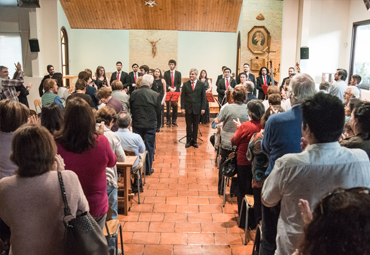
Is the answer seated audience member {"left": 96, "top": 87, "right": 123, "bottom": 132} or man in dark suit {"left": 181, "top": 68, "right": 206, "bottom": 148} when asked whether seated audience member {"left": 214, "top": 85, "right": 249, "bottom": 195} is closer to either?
seated audience member {"left": 96, "top": 87, "right": 123, "bottom": 132}

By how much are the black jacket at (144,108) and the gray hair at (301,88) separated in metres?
3.25

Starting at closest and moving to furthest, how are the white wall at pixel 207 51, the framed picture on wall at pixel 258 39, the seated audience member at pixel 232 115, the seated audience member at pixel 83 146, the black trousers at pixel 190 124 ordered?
the seated audience member at pixel 83 146
the seated audience member at pixel 232 115
the black trousers at pixel 190 124
the framed picture on wall at pixel 258 39
the white wall at pixel 207 51

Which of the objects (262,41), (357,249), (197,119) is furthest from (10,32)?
(357,249)

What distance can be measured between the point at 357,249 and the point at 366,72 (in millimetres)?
9913

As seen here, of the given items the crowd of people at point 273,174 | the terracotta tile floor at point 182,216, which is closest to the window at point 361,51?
the terracotta tile floor at point 182,216

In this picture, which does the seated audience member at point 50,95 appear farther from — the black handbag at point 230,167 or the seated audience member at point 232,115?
the black handbag at point 230,167

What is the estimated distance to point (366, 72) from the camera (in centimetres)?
975

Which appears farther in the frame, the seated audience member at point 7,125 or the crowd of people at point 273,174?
the seated audience member at point 7,125

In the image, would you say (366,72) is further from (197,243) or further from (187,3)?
(197,243)

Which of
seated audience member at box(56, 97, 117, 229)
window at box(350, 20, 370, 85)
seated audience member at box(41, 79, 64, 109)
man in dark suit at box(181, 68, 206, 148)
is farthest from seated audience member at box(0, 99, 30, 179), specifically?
window at box(350, 20, 370, 85)

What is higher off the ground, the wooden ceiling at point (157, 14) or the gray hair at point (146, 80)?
the wooden ceiling at point (157, 14)

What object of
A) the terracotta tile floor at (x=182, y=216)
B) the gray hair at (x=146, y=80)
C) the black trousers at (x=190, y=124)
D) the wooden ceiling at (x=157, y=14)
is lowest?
the terracotta tile floor at (x=182, y=216)

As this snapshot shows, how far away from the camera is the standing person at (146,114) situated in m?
5.68

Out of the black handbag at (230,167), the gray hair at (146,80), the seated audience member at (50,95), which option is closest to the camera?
the black handbag at (230,167)
